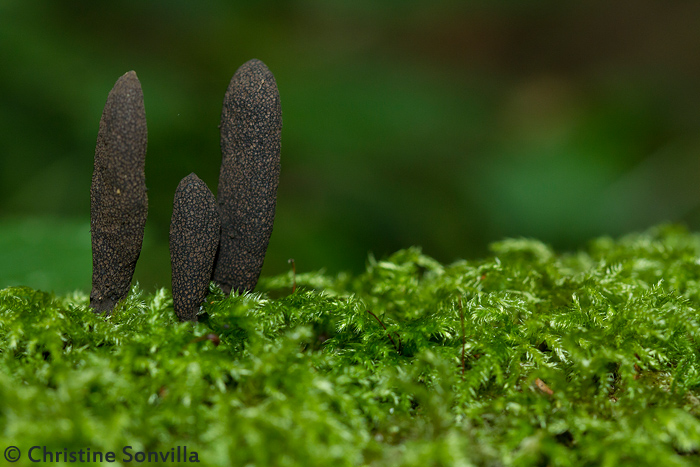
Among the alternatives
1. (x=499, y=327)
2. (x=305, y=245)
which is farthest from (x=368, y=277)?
(x=305, y=245)

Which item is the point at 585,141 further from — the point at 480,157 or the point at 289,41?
the point at 289,41

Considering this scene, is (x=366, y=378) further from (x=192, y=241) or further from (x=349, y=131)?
(x=349, y=131)

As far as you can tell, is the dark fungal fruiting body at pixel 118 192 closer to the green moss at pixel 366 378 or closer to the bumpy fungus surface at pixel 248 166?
the green moss at pixel 366 378

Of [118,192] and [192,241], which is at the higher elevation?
[118,192]

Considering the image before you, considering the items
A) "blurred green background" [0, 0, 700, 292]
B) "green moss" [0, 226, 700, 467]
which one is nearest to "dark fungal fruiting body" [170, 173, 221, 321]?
"green moss" [0, 226, 700, 467]

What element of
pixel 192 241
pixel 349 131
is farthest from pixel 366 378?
pixel 349 131
